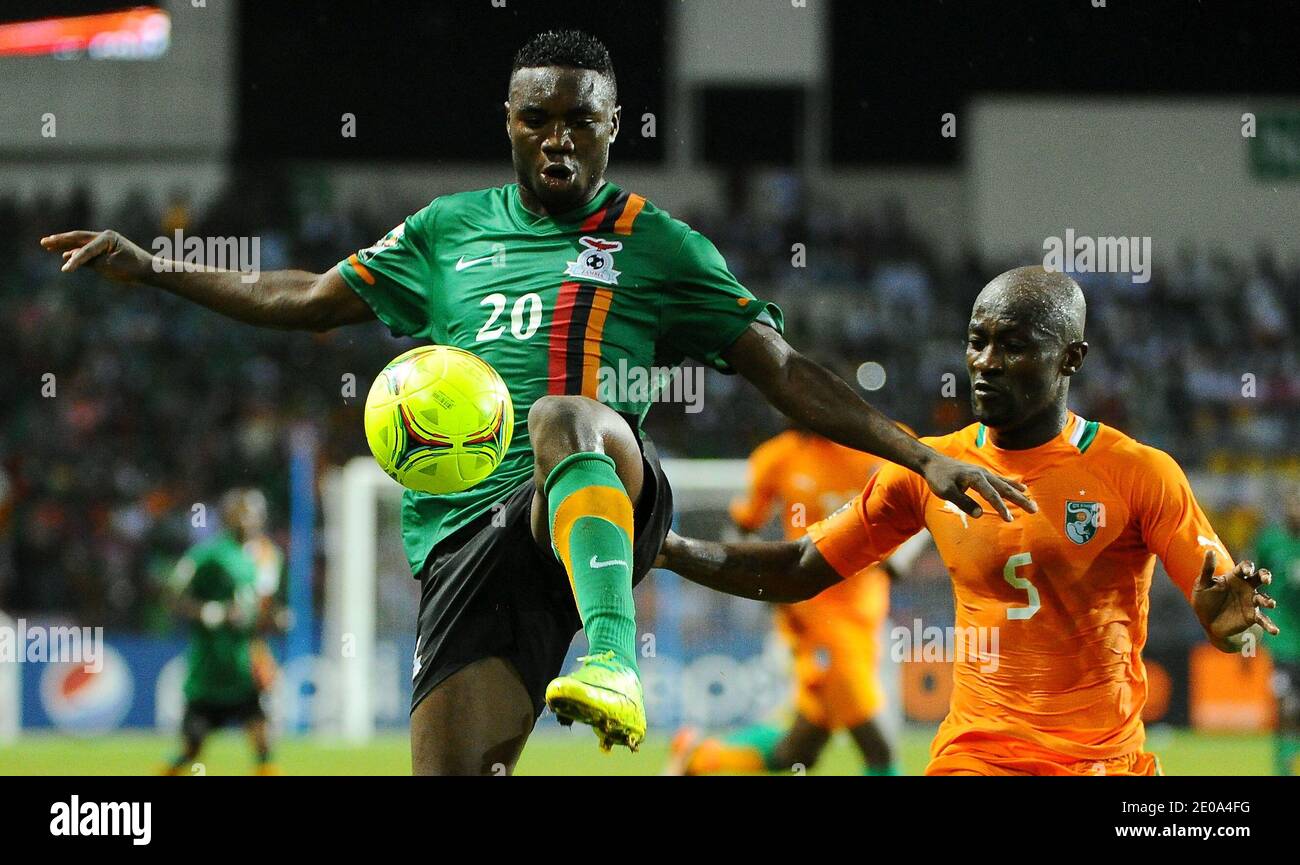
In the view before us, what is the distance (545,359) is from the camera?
377 centimetres

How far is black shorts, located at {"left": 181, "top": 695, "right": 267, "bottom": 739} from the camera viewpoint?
9.51m

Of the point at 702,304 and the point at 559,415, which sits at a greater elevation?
the point at 702,304

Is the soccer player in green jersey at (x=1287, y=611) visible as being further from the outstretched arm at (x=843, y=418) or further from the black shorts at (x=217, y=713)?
the outstretched arm at (x=843, y=418)

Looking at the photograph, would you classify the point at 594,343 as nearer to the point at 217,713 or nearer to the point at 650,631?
the point at 217,713

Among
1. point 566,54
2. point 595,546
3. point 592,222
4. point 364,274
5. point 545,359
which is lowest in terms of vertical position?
point 595,546

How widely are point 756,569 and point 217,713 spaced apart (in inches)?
248

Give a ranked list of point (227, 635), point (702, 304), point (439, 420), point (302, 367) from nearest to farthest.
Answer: point (439, 420) < point (702, 304) < point (227, 635) < point (302, 367)

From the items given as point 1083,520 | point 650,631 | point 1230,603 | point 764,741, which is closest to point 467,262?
point 1083,520

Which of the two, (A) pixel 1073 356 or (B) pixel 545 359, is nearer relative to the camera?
(B) pixel 545 359

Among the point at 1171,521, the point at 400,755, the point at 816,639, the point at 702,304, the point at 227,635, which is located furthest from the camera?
the point at 400,755

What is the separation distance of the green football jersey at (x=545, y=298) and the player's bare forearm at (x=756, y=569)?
1.63 ft

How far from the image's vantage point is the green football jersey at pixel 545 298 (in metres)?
3.76

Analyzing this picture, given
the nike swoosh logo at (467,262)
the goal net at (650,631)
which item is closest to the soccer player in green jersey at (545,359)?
the nike swoosh logo at (467,262)

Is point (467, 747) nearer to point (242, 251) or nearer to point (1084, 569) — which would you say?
point (1084, 569)
